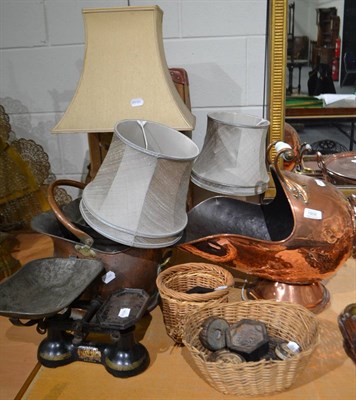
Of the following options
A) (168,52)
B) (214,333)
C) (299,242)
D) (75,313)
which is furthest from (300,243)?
(168,52)

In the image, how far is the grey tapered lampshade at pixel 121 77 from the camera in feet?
3.62

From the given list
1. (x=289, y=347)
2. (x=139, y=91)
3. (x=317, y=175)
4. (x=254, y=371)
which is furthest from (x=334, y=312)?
(x=139, y=91)

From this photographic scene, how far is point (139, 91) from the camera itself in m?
1.11

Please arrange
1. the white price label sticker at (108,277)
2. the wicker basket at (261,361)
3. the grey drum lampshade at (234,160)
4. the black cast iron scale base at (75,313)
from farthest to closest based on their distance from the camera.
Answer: the grey drum lampshade at (234,160) < the white price label sticker at (108,277) < the black cast iron scale base at (75,313) < the wicker basket at (261,361)

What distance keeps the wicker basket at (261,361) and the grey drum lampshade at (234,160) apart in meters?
0.37

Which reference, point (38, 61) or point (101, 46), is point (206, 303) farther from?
point (38, 61)

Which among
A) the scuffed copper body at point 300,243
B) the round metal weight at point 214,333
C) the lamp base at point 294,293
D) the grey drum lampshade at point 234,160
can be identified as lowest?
the lamp base at point 294,293

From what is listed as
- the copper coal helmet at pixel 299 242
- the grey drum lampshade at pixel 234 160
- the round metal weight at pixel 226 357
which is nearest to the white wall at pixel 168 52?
the grey drum lampshade at pixel 234 160

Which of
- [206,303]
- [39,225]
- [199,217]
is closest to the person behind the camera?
[206,303]

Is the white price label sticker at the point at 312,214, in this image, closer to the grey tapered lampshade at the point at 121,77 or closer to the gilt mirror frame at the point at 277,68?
the grey tapered lampshade at the point at 121,77

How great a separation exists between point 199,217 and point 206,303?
359mm

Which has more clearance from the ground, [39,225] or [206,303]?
[39,225]

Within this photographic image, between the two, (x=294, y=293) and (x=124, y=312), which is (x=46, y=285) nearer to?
(x=124, y=312)

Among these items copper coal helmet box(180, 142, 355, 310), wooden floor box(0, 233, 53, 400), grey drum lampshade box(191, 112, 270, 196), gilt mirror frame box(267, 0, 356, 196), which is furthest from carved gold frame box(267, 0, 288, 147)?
wooden floor box(0, 233, 53, 400)
